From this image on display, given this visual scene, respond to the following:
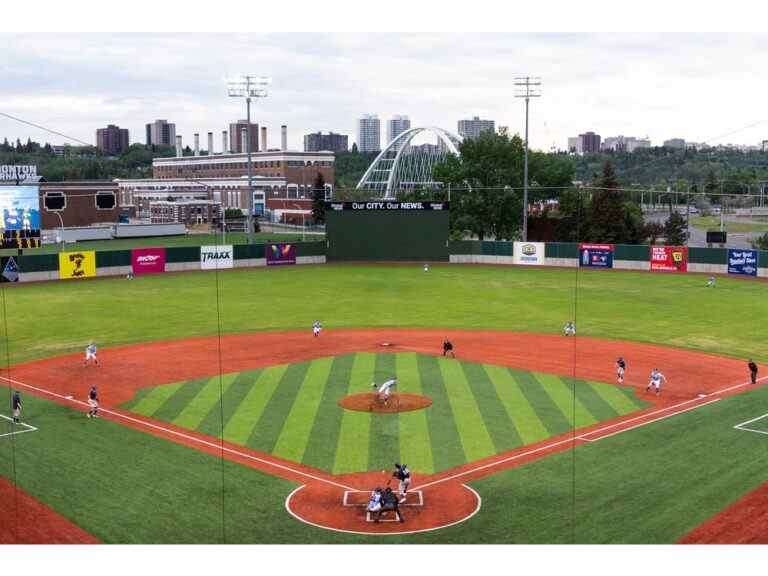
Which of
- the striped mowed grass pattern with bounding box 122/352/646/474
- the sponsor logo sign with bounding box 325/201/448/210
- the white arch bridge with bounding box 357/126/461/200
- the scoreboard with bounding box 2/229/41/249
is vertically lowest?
the striped mowed grass pattern with bounding box 122/352/646/474

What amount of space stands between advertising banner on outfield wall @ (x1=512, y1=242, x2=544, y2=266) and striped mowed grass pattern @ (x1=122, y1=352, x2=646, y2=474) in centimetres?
4675

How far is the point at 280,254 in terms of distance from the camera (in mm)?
86375

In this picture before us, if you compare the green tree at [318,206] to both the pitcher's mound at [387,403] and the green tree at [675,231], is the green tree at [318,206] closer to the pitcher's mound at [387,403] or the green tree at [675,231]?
the green tree at [675,231]

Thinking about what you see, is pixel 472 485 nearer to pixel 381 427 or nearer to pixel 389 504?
pixel 389 504

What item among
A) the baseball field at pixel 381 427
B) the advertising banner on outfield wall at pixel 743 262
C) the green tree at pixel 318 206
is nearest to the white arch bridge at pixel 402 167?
the green tree at pixel 318 206

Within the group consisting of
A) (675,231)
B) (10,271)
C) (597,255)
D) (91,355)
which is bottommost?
(91,355)

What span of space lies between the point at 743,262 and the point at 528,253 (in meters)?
21.6

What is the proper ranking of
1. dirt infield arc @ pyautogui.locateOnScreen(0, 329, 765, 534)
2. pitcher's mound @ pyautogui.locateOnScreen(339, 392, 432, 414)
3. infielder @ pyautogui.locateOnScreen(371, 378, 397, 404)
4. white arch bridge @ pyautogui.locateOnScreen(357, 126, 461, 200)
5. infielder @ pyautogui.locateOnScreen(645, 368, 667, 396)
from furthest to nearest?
white arch bridge @ pyautogui.locateOnScreen(357, 126, 461, 200)
infielder @ pyautogui.locateOnScreen(645, 368, 667, 396)
infielder @ pyautogui.locateOnScreen(371, 378, 397, 404)
pitcher's mound @ pyautogui.locateOnScreen(339, 392, 432, 414)
dirt infield arc @ pyautogui.locateOnScreen(0, 329, 765, 534)

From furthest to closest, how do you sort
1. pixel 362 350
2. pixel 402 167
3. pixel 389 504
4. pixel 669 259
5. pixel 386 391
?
pixel 402 167 → pixel 669 259 → pixel 362 350 → pixel 386 391 → pixel 389 504

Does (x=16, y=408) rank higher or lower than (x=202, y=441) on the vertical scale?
higher

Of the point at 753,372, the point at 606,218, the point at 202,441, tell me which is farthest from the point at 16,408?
the point at 606,218

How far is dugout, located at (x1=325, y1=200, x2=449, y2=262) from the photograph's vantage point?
84875mm

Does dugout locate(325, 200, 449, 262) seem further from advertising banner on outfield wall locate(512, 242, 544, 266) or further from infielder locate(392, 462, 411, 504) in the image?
infielder locate(392, 462, 411, 504)

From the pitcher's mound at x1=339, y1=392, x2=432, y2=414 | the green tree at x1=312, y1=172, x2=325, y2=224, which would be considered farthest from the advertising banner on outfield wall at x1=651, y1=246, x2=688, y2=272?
the green tree at x1=312, y1=172, x2=325, y2=224
